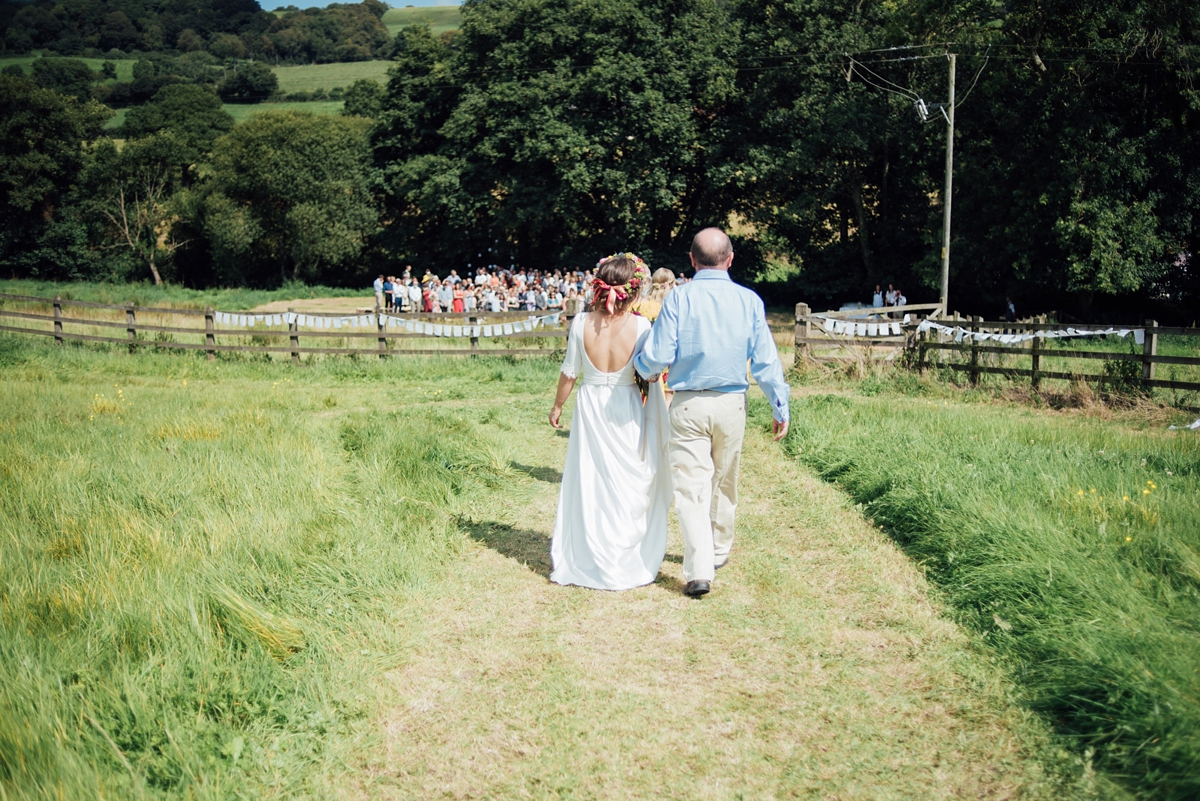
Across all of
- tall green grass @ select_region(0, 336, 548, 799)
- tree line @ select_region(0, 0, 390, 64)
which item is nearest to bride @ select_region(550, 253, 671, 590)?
tall green grass @ select_region(0, 336, 548, 799)

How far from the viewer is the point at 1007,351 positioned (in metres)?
13.9

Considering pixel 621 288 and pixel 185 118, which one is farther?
pixel 185 118

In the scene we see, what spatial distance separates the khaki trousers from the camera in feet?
17.2

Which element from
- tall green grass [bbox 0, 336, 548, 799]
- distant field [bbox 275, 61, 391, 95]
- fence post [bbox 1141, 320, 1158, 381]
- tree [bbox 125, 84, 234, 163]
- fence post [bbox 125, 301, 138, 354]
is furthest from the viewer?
distant field [bbox 275, 61, 391, 95]

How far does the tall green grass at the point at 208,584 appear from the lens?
11.2 feet

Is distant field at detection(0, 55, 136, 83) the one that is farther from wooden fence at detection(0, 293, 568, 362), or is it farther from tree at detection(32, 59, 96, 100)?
wooden fence at detection(0, 293, 568, 362)

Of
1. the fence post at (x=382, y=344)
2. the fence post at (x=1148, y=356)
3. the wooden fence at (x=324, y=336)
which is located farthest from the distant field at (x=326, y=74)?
the fence post at (x=1148, y=356)

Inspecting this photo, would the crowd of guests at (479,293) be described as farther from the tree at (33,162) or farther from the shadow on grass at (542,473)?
the tree at (33,162)

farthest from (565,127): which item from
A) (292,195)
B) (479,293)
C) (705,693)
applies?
(705,693)

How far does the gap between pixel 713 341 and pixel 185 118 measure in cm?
7433

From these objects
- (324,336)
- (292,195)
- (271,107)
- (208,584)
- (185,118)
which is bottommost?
(208,584)

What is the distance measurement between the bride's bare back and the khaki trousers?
0.47m

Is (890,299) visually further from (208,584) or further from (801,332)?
(208,584)

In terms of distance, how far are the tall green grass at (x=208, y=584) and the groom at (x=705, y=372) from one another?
176 centimetres
